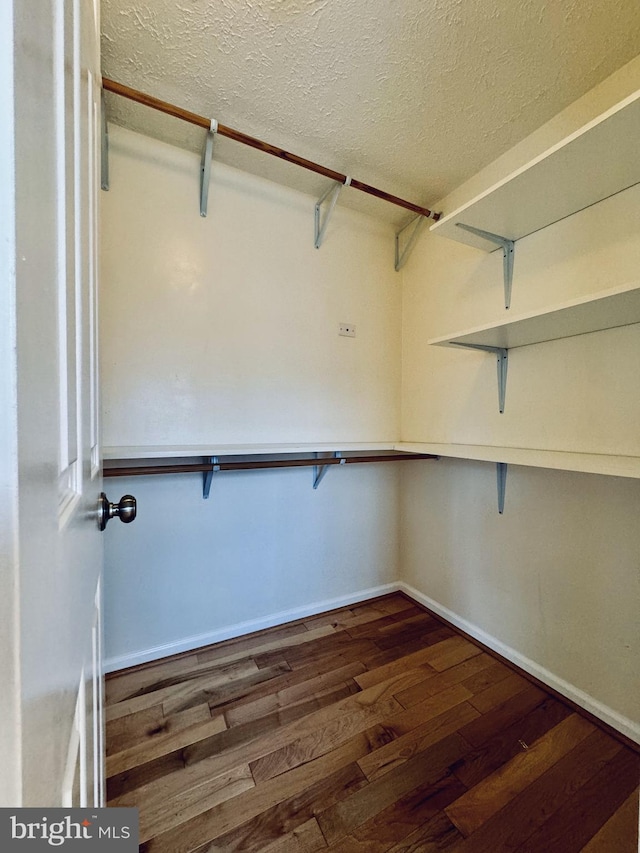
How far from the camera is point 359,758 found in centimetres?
114

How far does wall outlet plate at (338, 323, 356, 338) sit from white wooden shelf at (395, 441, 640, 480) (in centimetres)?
80

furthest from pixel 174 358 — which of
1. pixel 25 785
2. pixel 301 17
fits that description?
pixel 25 785

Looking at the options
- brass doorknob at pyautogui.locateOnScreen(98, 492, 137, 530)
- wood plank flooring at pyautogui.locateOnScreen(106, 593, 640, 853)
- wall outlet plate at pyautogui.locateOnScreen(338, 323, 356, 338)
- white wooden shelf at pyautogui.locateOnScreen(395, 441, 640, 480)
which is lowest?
wood plank flooring at pyautogui.locateOnScreen(106, 593, 640, 853)

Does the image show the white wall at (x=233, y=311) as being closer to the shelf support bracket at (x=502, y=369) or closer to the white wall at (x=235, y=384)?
the white wall at (x=235, y=384)

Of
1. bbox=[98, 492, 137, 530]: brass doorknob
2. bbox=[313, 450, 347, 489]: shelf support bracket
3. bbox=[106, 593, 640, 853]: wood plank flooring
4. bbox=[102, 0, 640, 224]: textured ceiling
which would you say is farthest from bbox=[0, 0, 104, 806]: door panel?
bbox=[313, 450, 347, 489]: shelf support bracket

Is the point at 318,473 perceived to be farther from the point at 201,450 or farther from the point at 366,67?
the point at 366,67

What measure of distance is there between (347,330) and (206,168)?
1019mm

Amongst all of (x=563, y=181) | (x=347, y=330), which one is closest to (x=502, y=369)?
(x=563, y=181)

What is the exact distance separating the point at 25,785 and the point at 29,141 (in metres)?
0.37

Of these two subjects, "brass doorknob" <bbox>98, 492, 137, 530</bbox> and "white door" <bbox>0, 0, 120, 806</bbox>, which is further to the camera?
"brass doorknob" <bbox>98, 492, 137, 530</bbox>

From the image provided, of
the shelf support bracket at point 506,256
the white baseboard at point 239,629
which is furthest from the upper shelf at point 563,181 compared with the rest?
the white baseboard at point 239,629

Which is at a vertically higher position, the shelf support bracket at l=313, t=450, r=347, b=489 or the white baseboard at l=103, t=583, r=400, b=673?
the shelf support bracket at l=313, t=450, r=347, b=489

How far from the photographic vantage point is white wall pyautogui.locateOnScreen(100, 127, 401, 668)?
58.8 inches

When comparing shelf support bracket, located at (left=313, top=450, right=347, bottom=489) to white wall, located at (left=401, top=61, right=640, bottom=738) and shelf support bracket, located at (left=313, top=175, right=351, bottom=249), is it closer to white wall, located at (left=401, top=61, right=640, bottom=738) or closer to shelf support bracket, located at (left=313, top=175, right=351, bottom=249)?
white wall, located at (left=401, top=61, right=640, bottom=738)
